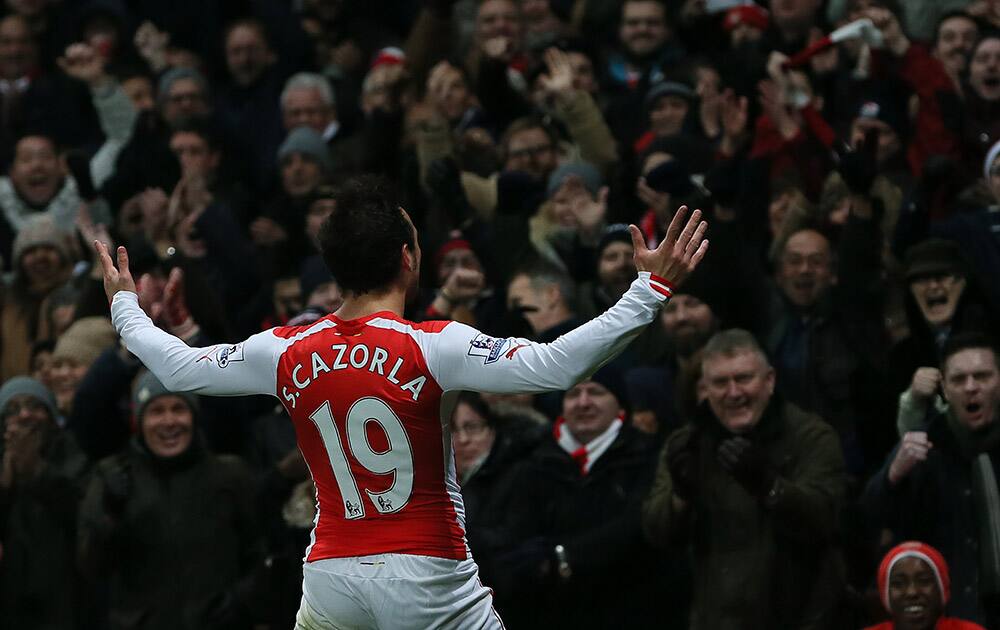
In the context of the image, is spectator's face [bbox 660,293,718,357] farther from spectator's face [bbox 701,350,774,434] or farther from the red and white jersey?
the red and white jersey

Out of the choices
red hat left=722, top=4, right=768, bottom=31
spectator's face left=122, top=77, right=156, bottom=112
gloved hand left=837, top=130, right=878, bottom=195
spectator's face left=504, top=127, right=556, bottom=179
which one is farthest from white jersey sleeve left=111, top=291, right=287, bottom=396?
spectator's face left=122, top=77, right=156, bottom=112

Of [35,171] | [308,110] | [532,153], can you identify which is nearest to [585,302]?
[532,153]

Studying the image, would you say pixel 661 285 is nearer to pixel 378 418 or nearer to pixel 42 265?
pixel 378 418

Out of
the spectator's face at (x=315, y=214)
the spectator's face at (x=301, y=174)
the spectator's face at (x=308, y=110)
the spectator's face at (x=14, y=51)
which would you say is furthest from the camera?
the spectator's face at (x=14, y=51)

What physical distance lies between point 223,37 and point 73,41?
1.37 meters

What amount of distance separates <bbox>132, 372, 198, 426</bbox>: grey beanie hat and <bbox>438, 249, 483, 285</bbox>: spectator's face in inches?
68.0

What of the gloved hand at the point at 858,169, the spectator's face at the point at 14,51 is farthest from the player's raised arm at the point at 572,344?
the spectator's face at the point at 14,51

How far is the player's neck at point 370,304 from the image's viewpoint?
6.38m

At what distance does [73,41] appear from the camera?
1658 centimetres

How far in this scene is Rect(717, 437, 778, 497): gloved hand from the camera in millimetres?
8680

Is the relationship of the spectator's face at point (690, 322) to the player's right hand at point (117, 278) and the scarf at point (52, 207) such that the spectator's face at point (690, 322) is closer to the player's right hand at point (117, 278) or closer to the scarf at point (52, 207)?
the player's right hand at point (117, 278)

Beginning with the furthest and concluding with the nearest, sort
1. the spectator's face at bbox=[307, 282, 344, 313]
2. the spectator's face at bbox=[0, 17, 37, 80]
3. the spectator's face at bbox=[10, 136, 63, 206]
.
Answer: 1. the spectator's face at bbox=[0, 17, 37, 80]
2. the spectator's face at bbox=[10, 136, 63, 206]
3. the spectator's face at bbox=[307, 282, 344, 313]

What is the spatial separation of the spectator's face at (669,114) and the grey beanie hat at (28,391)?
419 cm

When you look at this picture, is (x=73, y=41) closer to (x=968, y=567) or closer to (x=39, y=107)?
(x=39, y=107)
